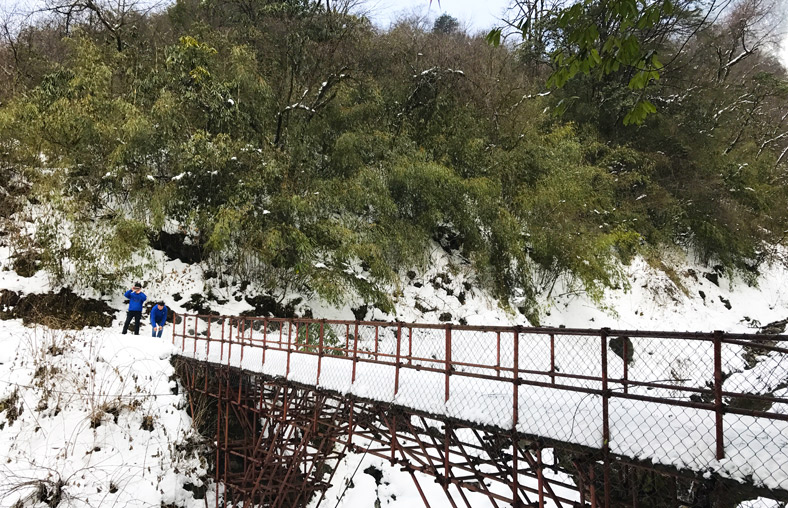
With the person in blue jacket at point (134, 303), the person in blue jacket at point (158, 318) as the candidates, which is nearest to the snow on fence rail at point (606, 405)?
the person in blue jacket at point (158, 318)

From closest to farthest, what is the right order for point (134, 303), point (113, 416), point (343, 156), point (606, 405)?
point (606, 405) → point (113, 416) → point (134, 303) → point (343, 156)

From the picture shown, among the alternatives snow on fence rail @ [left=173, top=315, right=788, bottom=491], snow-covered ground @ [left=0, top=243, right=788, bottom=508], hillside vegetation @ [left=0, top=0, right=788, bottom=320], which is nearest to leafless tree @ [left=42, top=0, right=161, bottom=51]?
hillside vegetation @ [left=0, top=0, right=788, bottom=320]

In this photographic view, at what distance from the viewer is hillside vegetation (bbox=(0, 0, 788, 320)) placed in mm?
11297

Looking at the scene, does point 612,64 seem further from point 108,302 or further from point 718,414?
point 108,302

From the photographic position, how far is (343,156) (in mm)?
13250

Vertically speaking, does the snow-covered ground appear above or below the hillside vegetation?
below

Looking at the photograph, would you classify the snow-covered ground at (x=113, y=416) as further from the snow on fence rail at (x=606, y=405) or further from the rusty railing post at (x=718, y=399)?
the rusty railing post at (x=718, y=399)

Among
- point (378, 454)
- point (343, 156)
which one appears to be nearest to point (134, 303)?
point (343, 156)

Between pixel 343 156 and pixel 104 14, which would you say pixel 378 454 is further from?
pixel 104 14

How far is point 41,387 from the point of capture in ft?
26.4

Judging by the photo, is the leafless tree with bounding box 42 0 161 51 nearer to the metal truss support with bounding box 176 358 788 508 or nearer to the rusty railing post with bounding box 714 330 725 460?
the metal truss support with bounding box 176 358 788 508

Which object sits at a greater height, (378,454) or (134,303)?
(134,303)

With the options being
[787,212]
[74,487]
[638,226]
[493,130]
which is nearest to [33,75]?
[74,487]

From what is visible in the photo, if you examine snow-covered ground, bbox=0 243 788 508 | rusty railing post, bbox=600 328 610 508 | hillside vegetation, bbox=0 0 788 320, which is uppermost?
hillside vegetation, bbox=0 0 788 320
